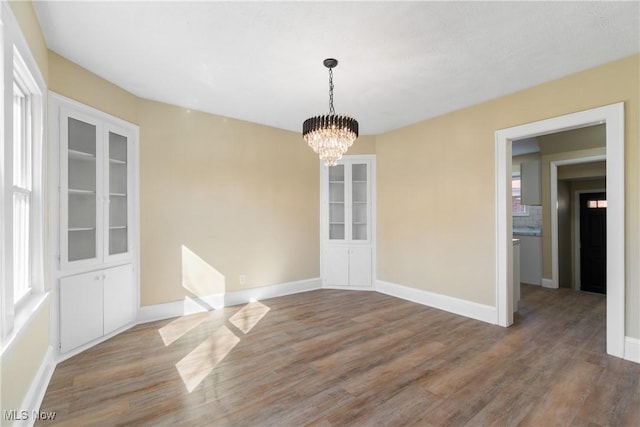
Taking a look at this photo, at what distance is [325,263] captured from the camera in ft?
17.0

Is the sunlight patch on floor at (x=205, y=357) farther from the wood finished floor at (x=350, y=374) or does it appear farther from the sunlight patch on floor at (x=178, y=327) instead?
the sunlight patch on floor at (x=178, y=327)

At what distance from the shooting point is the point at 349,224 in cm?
517

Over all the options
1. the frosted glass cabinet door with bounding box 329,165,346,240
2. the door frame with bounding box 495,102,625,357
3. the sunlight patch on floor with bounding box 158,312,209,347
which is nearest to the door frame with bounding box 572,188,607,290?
the door frame with bounding box 495,102,625,357

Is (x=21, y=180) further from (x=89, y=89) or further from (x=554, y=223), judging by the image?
(x=554, y=223)

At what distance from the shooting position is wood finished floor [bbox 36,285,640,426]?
1926 mm

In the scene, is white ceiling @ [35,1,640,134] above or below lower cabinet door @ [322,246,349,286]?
above

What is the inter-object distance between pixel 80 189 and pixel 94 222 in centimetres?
36

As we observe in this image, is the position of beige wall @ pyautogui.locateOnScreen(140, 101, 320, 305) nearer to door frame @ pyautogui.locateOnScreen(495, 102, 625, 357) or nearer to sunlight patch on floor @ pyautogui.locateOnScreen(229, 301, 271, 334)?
sunlight patch on floor @ pyautogui.locateOnScreen(229, 301, 271, 334)

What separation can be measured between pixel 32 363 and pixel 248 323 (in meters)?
1.95

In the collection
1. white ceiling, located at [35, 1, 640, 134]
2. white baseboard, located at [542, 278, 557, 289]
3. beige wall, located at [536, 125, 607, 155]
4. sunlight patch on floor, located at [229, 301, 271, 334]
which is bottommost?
sunlight patch on floor, located at [229, 301, 271, 334]

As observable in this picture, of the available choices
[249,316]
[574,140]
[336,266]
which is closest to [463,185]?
[336,266]

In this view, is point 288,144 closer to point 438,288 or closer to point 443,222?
point 443,222

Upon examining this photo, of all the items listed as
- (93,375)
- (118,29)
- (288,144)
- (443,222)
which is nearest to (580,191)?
(443,222)

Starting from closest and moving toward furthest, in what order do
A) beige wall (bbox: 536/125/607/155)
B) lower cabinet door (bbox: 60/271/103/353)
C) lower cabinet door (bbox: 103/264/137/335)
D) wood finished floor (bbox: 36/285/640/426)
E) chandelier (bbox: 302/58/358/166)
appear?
wood finished floor (bbox: 36/285/640/426)
chandelier (bbox: 302/58/358/166)
lower cabinet door (bbox: 60/271/103/353)
lower cabinet door (bbox: 103/264/137/335)
beige wall (bbox: 536/125/607/155)
